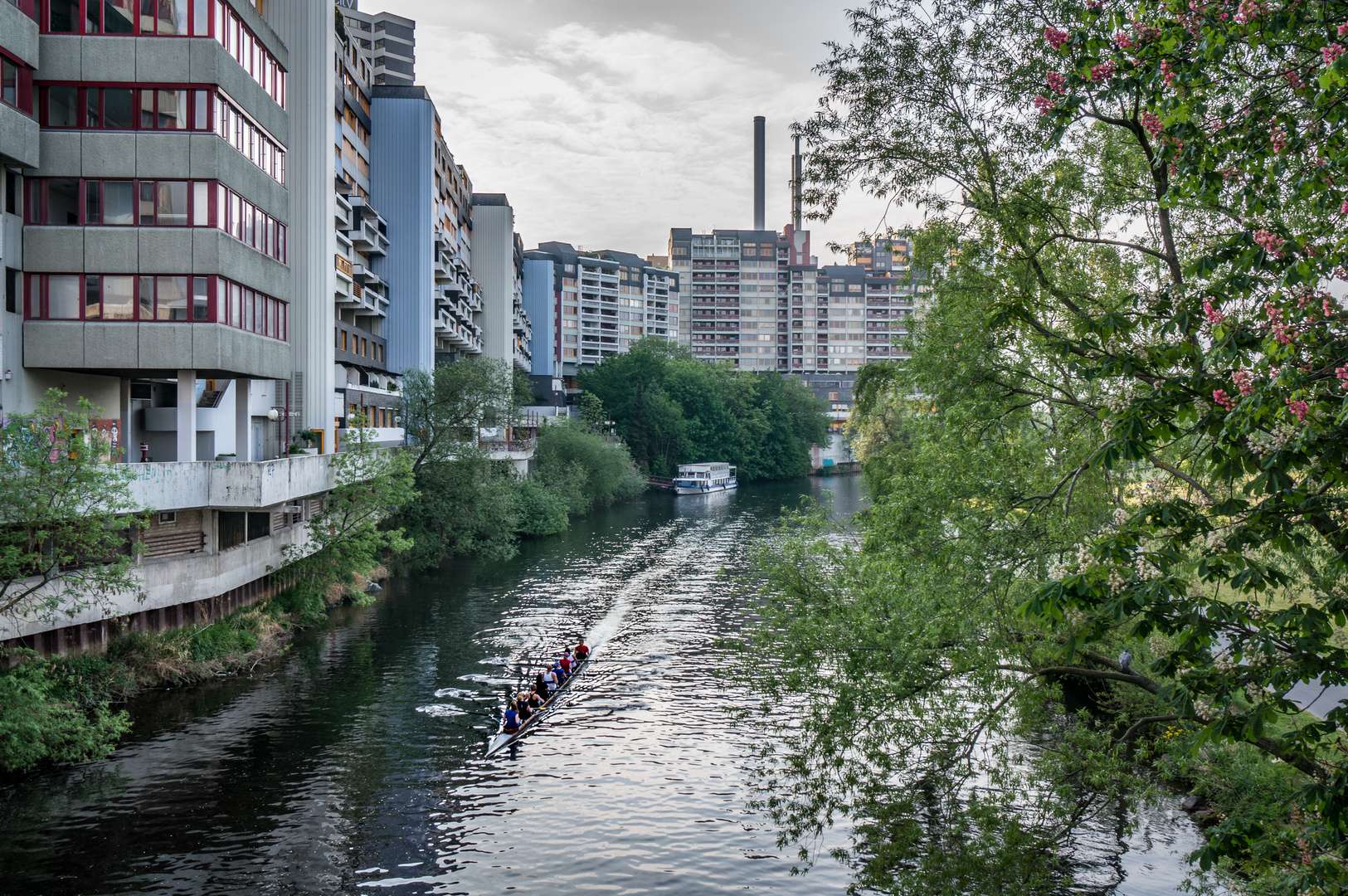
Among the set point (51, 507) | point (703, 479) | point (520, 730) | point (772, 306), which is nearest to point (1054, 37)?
point (51, 507)

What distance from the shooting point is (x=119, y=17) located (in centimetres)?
2678

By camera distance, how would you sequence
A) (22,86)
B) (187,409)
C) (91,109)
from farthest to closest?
1. (187,409)
2. (91,109)
3. (22,86)

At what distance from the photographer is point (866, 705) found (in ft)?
47.2

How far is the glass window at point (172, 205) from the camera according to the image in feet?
88.5

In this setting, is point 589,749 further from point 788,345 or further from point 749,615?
point 788,345

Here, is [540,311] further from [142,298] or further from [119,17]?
[142,298]

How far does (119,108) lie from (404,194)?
1341 inches

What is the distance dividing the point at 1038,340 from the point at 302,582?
98.2ft

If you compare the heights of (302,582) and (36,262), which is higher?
(36,262)

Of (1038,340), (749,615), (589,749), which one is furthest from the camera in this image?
(749,615)

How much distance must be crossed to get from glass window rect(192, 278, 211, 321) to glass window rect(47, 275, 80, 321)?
3101mm

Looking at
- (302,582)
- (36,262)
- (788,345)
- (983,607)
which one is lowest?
(302,582)

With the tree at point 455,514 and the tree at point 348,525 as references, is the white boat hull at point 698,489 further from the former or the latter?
the tree at point 348,525

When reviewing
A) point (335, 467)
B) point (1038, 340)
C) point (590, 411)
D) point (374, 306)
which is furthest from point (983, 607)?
point (590, 411)
